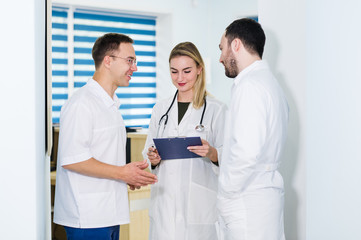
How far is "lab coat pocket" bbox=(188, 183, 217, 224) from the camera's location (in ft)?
7.59

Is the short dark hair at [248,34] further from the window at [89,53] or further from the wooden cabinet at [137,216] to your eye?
the window at [89,53]

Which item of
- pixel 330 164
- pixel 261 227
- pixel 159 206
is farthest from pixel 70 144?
pixel 330 164

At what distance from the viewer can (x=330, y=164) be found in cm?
201

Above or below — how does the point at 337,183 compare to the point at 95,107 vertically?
below

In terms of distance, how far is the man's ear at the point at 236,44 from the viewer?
6.05ft

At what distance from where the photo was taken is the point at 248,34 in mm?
1824

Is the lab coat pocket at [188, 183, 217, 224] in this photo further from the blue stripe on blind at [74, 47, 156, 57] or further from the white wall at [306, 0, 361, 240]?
the blue stripe on blind at [74, 47, 156, 57]

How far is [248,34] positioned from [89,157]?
932 mm

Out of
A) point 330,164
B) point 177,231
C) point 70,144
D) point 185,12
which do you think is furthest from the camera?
point 185,12

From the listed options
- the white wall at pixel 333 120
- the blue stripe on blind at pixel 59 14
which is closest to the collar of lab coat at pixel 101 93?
the white wall at pixel 333 120

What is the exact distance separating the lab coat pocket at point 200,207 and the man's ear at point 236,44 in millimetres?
861
